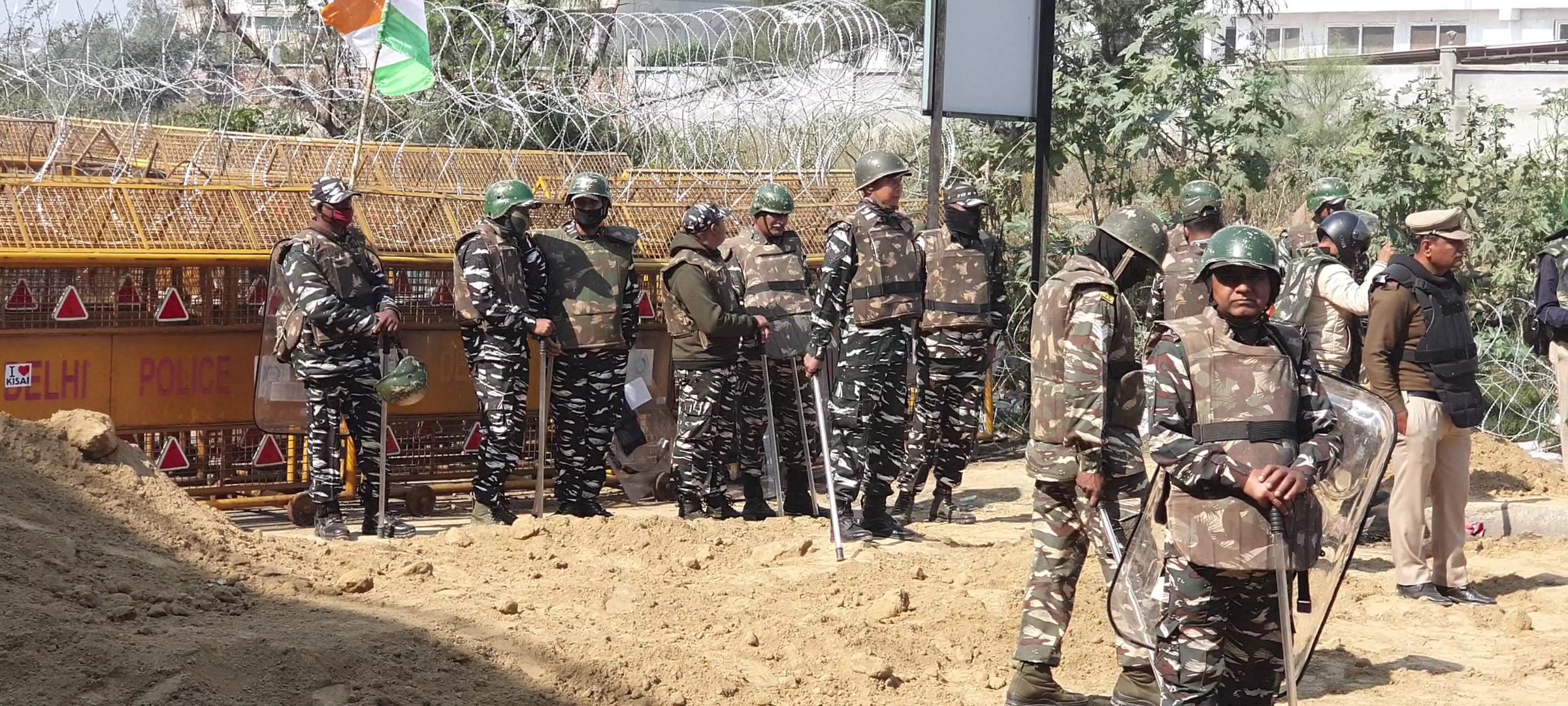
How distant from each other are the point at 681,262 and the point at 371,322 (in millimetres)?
1739

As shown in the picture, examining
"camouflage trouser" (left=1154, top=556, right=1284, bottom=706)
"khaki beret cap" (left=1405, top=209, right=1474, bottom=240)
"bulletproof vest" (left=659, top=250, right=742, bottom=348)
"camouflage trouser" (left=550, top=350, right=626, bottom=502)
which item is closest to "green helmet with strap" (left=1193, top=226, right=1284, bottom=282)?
"camouflage trouser" (left=1154, top=556, right=1284, bottom=706)

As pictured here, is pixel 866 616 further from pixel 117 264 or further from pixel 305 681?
pixel 117 264

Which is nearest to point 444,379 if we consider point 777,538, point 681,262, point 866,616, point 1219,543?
point 681,262

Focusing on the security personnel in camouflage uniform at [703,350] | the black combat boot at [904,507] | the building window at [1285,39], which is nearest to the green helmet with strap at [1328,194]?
the black combat boot at [904,507]

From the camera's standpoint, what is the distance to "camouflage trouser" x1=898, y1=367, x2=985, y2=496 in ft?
31.6

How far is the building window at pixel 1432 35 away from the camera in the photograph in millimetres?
50031

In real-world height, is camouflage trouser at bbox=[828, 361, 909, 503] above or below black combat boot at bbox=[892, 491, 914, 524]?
above

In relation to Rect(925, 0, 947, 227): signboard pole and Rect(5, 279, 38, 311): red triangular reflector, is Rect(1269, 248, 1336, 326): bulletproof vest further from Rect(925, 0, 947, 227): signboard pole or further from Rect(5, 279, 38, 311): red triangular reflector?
Rect(5, 279, 38, 311): red triangular reflector

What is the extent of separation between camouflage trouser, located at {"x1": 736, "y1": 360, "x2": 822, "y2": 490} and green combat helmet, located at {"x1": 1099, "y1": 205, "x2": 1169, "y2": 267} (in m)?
3.90

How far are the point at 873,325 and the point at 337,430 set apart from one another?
118 inches

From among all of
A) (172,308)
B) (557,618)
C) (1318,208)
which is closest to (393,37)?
(172,308)

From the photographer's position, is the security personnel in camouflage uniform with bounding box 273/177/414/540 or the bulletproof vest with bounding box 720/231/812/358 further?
the bulletproof vest with bounding box 720/231/812/358

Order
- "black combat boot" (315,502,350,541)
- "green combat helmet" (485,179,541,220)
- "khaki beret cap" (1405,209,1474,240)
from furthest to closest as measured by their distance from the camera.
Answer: "green combat helmet" (485,179,541,220), "black combat boot" (315,502,350,541), "khaki beret cap" (1405,209,1474,240)

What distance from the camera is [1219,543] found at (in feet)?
15.5
